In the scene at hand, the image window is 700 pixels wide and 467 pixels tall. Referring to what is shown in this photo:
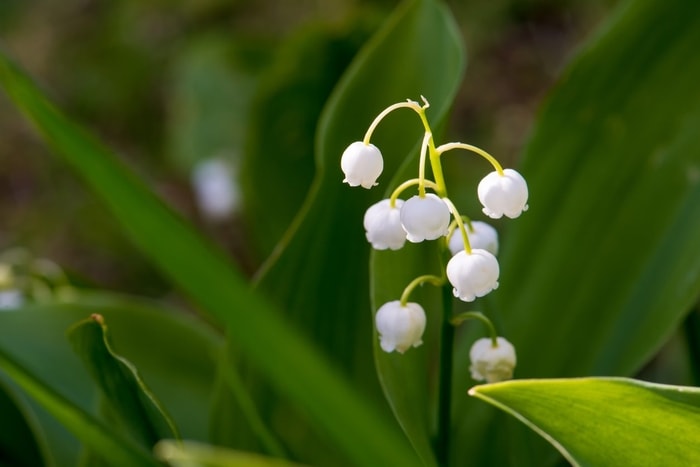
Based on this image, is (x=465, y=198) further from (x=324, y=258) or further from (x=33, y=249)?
(x=33, y=249)

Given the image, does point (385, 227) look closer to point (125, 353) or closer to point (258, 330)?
point (258, 330)

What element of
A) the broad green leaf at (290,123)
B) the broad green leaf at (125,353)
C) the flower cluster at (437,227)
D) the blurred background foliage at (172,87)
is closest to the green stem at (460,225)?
the flower cluster at (437,227)

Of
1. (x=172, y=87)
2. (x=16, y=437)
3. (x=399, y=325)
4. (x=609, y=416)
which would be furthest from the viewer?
(x=172, y=87)

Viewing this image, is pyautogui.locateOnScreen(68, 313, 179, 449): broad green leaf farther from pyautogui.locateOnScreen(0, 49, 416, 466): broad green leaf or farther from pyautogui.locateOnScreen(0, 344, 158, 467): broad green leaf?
pyautogui.locateOnScreen(0, 49, 416, 466): broad green leaf

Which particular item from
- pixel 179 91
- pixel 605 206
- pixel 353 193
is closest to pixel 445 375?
pixel 353 193

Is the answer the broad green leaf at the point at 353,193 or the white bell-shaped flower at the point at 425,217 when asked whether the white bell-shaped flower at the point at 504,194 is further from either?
the broad green leaf at the point at 353,193

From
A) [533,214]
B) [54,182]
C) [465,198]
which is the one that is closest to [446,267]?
[533,214]

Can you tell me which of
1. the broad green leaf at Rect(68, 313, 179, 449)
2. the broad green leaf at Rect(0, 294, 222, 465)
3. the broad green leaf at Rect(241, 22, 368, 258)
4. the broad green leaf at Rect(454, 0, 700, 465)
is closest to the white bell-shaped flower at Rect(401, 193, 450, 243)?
the broad green leaf at Rect(68, 313, 179, 449)
